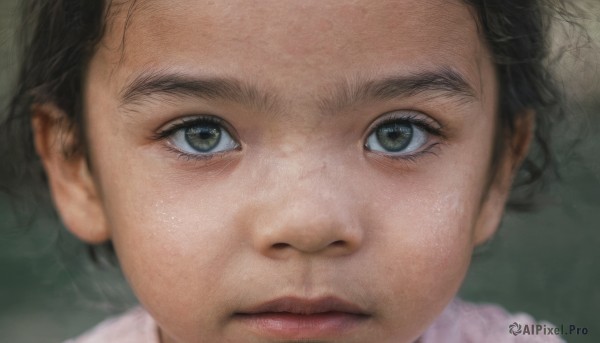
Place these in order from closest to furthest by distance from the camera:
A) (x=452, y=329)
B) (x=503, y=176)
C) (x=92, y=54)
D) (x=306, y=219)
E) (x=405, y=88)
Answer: (x=306, y=219) < (x=405, y=88) < (x=92, y=54) < (x=503, y=176) < (x=452, y=329)

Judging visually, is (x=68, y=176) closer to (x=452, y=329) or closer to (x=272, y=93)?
(x=272, y=93)

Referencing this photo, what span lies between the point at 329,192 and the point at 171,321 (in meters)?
0.38

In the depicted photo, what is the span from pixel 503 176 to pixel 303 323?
1.87ft

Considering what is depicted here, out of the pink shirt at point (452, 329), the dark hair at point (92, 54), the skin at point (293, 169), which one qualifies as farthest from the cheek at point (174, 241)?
the pink shirt at point (452, 329)

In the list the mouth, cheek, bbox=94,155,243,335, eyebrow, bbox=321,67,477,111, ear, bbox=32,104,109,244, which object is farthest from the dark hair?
the mouth

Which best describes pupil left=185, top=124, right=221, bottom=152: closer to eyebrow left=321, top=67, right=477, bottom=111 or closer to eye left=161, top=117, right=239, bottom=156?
eye left=161, top=117, right=239, bottom=156

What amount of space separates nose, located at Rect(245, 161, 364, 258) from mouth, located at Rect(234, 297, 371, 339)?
101 mm

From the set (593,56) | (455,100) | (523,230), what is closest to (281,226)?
(455,100)

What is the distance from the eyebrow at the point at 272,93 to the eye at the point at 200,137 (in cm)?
7

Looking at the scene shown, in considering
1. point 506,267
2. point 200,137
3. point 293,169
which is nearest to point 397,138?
point 293,169

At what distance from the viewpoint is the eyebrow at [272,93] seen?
145cm

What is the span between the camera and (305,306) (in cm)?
148

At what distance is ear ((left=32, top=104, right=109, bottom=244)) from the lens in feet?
6.04

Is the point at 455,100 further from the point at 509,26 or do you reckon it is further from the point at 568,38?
the point at 568,38
